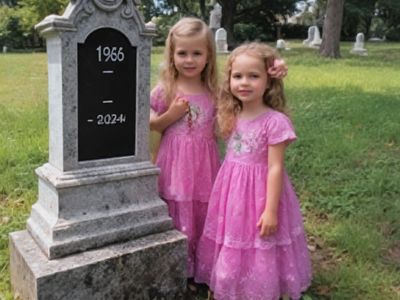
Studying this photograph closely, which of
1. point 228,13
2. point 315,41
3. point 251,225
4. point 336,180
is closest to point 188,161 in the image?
point 251,225

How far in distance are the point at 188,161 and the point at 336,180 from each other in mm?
2073

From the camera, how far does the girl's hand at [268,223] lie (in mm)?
2412

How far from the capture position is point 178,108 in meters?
2.64

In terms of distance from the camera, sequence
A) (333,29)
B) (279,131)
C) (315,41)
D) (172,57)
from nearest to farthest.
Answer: (279,131) → (172,57) → (333,29) → (315,41)

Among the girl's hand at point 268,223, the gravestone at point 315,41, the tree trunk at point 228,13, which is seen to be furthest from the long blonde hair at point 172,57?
the tree trunk at point 228,13

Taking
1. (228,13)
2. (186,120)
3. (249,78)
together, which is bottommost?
(186,120)

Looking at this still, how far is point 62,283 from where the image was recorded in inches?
Answer: 85.7

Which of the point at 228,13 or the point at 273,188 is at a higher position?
the point at 228,13

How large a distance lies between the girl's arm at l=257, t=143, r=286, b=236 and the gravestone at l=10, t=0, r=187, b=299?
47 cm

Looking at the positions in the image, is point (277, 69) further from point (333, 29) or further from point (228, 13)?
point (228, 13)

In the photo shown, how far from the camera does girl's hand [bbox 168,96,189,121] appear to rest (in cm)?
265

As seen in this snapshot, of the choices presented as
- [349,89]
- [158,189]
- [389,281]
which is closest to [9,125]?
[158,189]

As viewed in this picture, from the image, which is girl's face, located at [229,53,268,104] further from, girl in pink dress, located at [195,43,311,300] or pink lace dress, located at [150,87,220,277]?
pink lace dress, located at [150,87,220,277]

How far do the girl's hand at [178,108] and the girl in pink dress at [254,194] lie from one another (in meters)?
0.20
